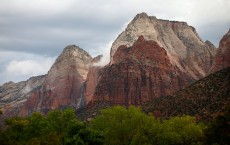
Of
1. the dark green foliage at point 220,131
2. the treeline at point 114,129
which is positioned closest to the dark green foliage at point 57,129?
the treeline at point 114,129

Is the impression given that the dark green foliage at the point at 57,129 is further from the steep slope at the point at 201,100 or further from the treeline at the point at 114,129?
the steep slope at the point at 201,100

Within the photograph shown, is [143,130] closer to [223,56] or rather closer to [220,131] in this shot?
[220,131]

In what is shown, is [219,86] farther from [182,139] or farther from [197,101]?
[182,139]

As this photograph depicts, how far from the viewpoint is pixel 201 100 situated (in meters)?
117

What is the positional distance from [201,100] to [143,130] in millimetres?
49933

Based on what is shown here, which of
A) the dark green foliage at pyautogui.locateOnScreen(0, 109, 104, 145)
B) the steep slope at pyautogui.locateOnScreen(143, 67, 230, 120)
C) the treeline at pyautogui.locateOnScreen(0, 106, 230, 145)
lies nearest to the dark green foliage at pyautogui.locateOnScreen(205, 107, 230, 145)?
the treeline at pyautogui.locateOnScreen(0, 106, 230, 145)

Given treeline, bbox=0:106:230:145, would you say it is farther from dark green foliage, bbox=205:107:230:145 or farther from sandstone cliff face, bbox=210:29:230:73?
sandstone cliff face, bbox=210:29:230:73

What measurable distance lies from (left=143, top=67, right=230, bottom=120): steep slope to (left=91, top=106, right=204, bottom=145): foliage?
1270 inches

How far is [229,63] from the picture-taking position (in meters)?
160

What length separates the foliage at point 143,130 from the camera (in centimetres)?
6862

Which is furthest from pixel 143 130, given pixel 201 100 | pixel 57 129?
pixel 201 100

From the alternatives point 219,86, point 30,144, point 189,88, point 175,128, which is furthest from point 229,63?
point 30,144

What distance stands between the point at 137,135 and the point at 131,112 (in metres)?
5.64

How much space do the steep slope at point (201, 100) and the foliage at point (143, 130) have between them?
32.3 metres
